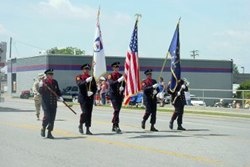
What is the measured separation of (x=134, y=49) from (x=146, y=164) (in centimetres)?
887

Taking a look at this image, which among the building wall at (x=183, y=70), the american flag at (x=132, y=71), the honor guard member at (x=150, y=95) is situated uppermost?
the building wall at (x=183, y=70)

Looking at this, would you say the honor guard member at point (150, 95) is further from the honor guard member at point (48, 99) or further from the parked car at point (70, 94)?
the parked car at point (70, 94)

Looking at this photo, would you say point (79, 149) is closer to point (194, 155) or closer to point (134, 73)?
point (194, 155)

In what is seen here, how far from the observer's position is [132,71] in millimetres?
17891

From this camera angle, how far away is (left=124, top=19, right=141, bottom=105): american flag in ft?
57.8

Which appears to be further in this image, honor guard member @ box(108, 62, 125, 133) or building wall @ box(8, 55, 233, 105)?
building wall @ box(8, 55, 233, 105)

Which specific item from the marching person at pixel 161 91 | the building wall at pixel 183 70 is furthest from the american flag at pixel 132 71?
the building wall at pixel 183 70

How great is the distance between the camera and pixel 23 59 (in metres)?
73.7

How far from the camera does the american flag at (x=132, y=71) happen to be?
57.8 feet

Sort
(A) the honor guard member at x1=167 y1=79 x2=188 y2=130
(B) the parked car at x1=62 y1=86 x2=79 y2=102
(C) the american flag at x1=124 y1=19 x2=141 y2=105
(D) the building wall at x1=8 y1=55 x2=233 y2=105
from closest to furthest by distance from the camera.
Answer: (A) the honor guard member at x1=167 y1=79 x2=188 y2=130
(C) the american flag at x1=124 y1=19 x2=141 y2=105
(B) the parked car at x1=62 y1=86 x2=79 y2=102
(D) the building wall at x1=8 y1=55 x2=233 y2=105

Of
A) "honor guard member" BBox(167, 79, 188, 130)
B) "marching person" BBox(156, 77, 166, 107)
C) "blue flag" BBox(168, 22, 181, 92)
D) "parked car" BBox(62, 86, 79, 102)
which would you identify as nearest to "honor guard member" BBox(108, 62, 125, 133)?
"honor guard member" BBox(167, 79, 188, 130)

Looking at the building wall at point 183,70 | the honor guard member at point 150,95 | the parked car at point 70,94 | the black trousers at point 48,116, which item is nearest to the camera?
the black trousers at point 48,116

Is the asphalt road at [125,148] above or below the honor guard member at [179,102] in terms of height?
below

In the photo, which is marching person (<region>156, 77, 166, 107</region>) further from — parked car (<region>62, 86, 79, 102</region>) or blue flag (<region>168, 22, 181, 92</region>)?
parked car (<region>62, 86, 79, 102</region>)
